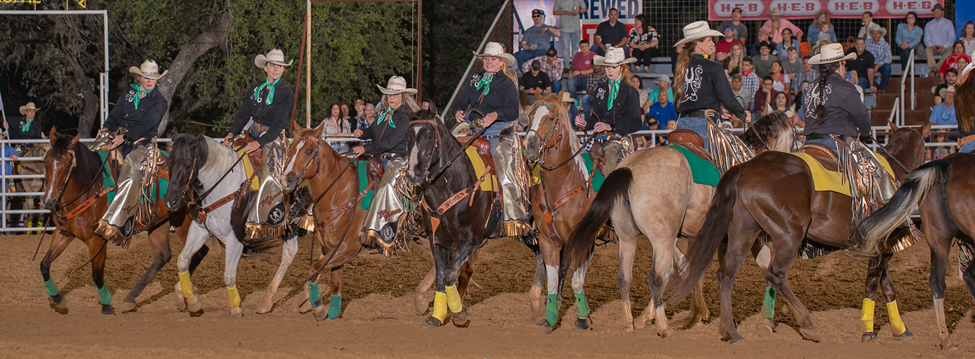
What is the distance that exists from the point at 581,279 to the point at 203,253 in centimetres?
392

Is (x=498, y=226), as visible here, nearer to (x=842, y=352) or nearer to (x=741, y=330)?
(x=741, y=330)

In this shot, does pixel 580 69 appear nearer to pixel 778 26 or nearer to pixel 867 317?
pixel 778 26

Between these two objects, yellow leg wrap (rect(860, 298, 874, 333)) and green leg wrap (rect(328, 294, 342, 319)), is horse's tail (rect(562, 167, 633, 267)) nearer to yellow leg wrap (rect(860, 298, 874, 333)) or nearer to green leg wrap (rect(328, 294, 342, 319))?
yellow leg wrap (rect(860, 298, 874, 333))

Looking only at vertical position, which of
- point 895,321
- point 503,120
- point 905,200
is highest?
point 503,120

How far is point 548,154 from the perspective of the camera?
6.75 meters

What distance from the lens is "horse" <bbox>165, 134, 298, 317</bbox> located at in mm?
7184

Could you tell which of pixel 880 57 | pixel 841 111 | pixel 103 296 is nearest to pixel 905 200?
pixel 841 111

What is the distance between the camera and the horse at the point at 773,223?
19.1ft

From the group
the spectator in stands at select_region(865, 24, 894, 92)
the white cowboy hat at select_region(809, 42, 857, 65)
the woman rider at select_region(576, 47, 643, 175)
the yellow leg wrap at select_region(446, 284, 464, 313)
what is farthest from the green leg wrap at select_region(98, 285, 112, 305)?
the spectator in stands at select_region(865, 24, 894, 92)

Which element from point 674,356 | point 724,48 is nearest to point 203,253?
point 674,356

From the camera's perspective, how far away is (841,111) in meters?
6.60

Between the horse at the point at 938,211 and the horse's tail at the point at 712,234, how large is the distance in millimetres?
921

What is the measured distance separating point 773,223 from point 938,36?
12831mm

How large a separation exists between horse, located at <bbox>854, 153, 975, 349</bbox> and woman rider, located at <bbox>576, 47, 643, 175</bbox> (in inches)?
88.9
